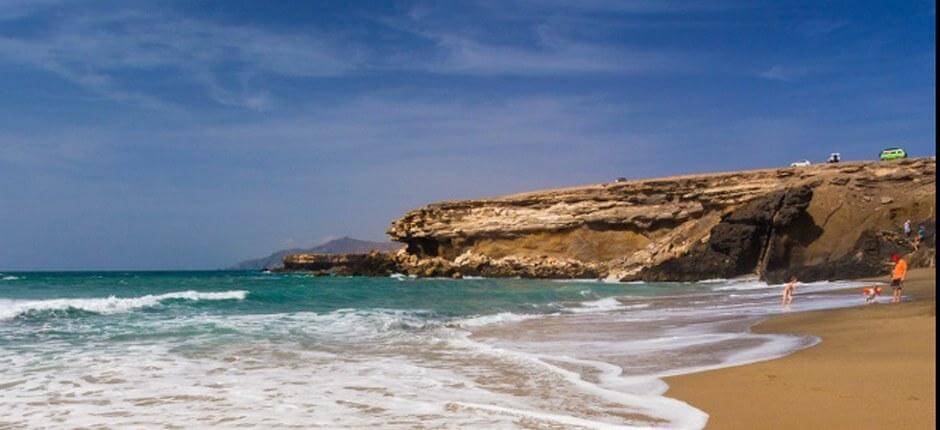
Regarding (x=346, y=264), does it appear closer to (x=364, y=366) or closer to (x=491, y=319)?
(x=491, y=319)

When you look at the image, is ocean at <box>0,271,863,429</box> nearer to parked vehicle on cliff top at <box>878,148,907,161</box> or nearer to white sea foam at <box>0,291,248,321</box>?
white sea foam at <box>0,291,248,321</box>

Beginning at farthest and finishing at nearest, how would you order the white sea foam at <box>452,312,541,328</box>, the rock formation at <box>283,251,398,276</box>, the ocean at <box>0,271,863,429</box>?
the rock formation at <box>283,251,398,276</box>
the white sea foam at <box>452,312,541,328</box>
the ocean at <box>0,271,863,429</box>

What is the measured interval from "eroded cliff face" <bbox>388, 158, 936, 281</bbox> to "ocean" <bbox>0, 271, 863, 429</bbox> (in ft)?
74.5

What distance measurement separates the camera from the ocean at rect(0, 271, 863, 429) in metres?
5.85

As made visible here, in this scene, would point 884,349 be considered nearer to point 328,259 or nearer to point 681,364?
point 681,364

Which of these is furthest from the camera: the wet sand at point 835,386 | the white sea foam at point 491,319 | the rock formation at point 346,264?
the rock formation at point 346,264

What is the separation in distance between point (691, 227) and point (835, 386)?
4231 centimetres

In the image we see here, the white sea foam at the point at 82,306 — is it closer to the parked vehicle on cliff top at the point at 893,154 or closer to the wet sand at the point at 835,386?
the wet sand at the point at 835,386

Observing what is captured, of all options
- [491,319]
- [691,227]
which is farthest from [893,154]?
[491,319]

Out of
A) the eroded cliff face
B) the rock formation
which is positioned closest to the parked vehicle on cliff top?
the eroded cliff face

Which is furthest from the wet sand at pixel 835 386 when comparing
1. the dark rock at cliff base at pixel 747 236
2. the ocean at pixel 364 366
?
the dark rock at cliff base at pixel 747 236

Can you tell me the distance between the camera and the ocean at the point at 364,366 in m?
5.85

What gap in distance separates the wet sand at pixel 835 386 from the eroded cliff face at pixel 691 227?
978 inches

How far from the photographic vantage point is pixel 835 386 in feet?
20.7
